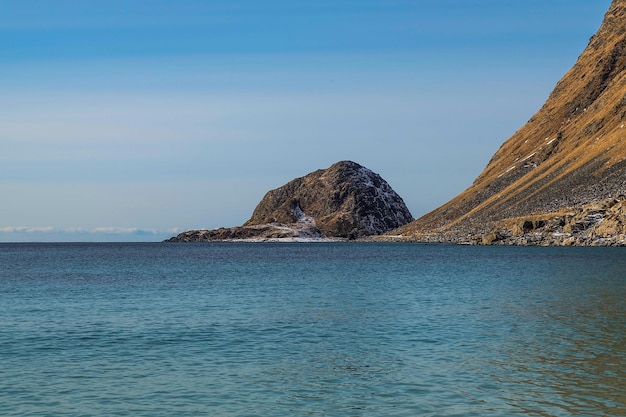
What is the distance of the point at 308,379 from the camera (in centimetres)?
3062

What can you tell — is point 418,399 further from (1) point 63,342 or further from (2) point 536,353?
(1) point 63,342

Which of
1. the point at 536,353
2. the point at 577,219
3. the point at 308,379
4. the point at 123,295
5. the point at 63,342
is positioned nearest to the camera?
the point at 308,379

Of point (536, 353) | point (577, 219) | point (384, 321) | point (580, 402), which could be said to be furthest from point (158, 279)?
point (577, 219)

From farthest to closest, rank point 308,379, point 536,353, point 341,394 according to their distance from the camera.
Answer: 1. point 536,353
2. point 308,379
3. point 341,394

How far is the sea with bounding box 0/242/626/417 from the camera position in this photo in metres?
26.6

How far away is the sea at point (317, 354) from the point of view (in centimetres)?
2662

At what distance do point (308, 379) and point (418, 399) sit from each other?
559 centimetres

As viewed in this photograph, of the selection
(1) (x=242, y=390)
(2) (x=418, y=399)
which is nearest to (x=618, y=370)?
(2) (x=418, y=399)

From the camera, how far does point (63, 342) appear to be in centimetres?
4106

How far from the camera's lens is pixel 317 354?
36.6 meters

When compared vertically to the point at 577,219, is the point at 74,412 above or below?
below

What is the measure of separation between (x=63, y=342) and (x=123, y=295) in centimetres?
3152

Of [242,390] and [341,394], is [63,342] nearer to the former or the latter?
[242,390]

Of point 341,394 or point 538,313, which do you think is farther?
point 538,313
